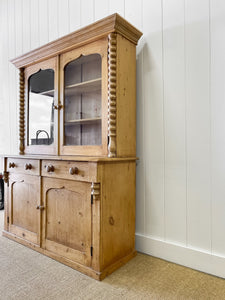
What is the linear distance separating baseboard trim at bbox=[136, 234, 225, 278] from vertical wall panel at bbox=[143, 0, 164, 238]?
0.25 feet

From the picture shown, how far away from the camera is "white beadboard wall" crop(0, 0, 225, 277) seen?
153 cm

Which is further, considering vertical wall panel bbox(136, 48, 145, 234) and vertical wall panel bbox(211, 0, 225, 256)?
Answer: vertical wall panel bbox(136, 48, 145, 234)

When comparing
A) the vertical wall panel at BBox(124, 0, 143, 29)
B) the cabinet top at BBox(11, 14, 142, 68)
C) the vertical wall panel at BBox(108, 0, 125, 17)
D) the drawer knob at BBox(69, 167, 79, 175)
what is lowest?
the drawer knob at BBox(69, 167, 79, 175)

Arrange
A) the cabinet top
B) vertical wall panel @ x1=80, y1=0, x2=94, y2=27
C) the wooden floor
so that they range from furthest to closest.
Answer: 1. vertical wall panel @ x1=80, y1=0, x2=94, y2=27
2. the cabinet top
3. the wooden floor

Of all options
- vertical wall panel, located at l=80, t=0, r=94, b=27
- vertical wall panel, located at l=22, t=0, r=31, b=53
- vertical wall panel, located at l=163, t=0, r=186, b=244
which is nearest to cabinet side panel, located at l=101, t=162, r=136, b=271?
vertical wall panel, located at l=163, t=0, r=186, b=244

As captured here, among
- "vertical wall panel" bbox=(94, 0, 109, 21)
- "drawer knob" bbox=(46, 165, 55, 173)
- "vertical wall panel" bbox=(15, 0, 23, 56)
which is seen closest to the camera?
"drawer knob" bbox=(46, 165, 55, 173)

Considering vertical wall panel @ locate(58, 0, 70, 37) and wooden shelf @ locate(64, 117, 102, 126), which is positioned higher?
vertical wall panel @ locate(58, 0, 70, 37)

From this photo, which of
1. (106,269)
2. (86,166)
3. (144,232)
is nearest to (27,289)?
(106,269)

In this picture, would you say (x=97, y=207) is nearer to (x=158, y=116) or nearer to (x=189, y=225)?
(x=189, y=225)

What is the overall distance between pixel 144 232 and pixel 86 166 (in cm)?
81

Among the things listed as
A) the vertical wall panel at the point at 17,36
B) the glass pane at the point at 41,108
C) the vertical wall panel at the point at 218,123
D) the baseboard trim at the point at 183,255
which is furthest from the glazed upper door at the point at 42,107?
the vertical wall panel at the point at 218,123

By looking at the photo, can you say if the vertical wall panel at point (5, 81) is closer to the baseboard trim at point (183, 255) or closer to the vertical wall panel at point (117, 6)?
the vertical wall panel at point (117, 6)

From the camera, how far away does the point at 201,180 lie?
1.59 metres

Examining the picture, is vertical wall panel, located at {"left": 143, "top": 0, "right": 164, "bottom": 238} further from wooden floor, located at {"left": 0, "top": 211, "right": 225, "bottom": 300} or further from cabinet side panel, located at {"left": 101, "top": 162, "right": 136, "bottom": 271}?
wooden floor, located at {"left": 0, "top": 211, "right": 225, "bottom": 300}
